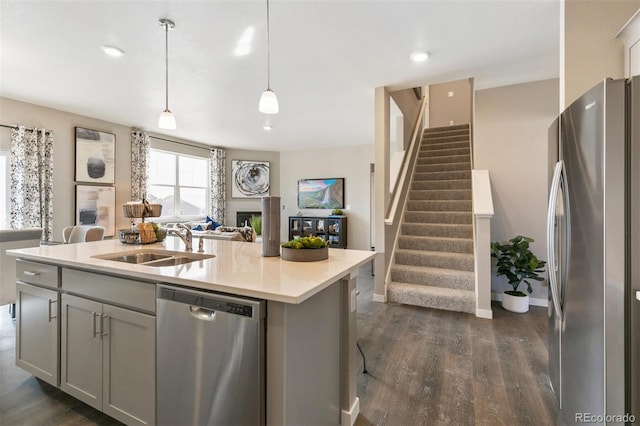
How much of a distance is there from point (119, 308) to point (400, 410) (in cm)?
171

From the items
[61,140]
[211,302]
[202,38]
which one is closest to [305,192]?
[61,140]

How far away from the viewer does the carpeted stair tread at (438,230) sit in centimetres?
411

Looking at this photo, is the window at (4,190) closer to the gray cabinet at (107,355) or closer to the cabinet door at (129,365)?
the gray cabinet at (107,355)

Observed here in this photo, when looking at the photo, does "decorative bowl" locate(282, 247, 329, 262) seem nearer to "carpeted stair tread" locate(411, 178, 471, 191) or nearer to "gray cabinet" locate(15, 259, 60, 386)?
"gray cabinet" locate(15, 259, 60, 386)

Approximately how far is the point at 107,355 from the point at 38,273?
82 cm

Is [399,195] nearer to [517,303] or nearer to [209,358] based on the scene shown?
[517,303]

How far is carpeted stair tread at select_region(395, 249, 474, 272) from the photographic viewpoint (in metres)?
3.72

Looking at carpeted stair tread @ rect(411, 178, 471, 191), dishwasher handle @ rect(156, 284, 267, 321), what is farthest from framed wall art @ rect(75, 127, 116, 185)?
carpeted stair tread @ rect(411, 178, 471, 191)

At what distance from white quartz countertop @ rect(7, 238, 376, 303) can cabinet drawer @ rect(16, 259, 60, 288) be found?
5 cm

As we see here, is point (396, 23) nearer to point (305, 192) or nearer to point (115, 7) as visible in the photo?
point (115, 7)

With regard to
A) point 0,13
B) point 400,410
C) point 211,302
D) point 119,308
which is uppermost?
point 0,13

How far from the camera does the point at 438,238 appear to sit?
4.11 meters

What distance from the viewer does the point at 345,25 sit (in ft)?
7.79

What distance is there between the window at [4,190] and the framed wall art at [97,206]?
30.8 inches
